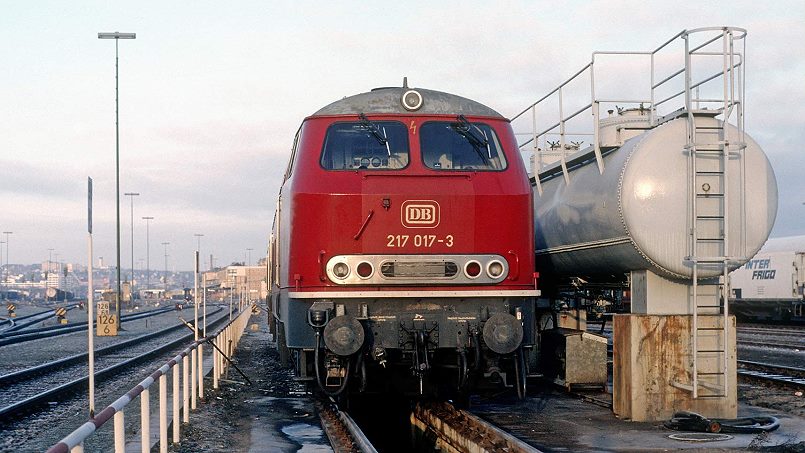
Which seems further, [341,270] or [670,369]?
[670,369]

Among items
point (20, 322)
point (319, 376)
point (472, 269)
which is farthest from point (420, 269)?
point (20, 322)

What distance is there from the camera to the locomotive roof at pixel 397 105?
11430 millimetres

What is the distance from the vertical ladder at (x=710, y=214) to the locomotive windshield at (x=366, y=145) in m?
3.45

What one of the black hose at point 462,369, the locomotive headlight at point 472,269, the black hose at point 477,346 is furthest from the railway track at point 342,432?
the locomotive headlight at point 472,269

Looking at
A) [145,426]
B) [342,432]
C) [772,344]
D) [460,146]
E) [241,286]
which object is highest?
[460,146]

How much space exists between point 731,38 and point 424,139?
12.7ft

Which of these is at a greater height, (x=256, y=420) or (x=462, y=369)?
(x=462, y=369)

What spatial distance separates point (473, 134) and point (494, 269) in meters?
1.70

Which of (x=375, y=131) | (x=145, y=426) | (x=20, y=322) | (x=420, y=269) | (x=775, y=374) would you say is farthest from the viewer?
(x=20, y=322)

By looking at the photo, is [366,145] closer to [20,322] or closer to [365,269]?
[365,269]

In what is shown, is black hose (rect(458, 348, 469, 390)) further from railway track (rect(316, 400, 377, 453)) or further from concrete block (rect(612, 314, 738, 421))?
concrete block (rect(612, 314, 738, 421))

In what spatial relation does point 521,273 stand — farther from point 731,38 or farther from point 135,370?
point 135,370

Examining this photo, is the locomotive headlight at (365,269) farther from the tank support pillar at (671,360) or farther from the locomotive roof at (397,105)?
the tank support pillar at (671,360)

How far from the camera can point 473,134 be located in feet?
37.4
